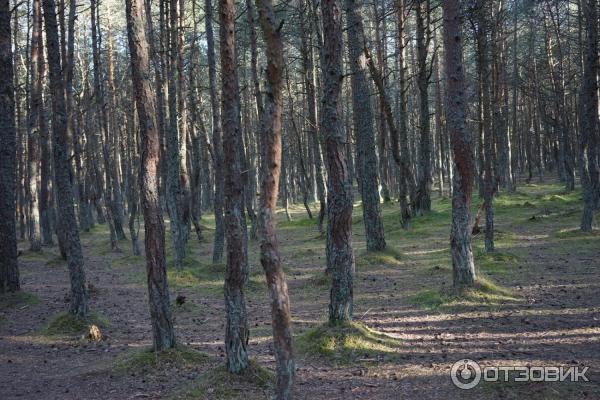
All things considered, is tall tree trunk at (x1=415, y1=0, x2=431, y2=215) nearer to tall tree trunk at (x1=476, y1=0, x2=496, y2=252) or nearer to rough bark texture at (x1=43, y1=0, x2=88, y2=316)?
tall tree trunk at (x1=476, y1=0, x2=496, y2=252)

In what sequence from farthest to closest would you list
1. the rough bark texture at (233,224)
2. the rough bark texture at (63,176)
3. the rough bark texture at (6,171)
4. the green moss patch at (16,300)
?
1. the rough bark texture at (6,171)
2. the green moss patch at (16,300)
3. the rough bark texture at (63,176)
4. the rough bark texture at (233,224)

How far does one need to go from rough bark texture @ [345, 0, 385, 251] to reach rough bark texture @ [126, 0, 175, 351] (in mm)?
6989

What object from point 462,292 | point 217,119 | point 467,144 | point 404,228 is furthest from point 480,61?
point 404,228

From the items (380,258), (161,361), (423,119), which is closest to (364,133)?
(380,258)

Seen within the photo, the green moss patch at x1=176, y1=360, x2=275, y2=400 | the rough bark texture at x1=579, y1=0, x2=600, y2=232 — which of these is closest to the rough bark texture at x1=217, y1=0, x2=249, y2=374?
the green moss patch at x1=176, y1=360, x2=275, y2=400

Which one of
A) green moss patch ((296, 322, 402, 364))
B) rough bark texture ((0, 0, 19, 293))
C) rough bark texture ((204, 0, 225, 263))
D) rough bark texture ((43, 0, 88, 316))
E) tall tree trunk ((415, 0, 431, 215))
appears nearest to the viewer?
green moss patch ((296, 322, 402, 364))

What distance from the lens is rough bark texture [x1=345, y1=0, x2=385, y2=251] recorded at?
13.4 m

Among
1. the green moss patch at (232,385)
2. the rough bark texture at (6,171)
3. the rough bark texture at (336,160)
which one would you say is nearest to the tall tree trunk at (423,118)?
the rough bark texture at (336,160)

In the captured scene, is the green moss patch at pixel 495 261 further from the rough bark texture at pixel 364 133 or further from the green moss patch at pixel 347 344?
the green moss patch at pixel 347 344

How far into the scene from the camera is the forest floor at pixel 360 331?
6.47m

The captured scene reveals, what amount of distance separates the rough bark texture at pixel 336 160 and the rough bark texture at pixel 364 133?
5.62 m

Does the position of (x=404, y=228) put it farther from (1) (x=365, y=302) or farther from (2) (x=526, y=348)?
(2) (x=526, y=348)

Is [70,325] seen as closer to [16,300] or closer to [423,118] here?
[16,300]

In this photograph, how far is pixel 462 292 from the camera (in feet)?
31.5
